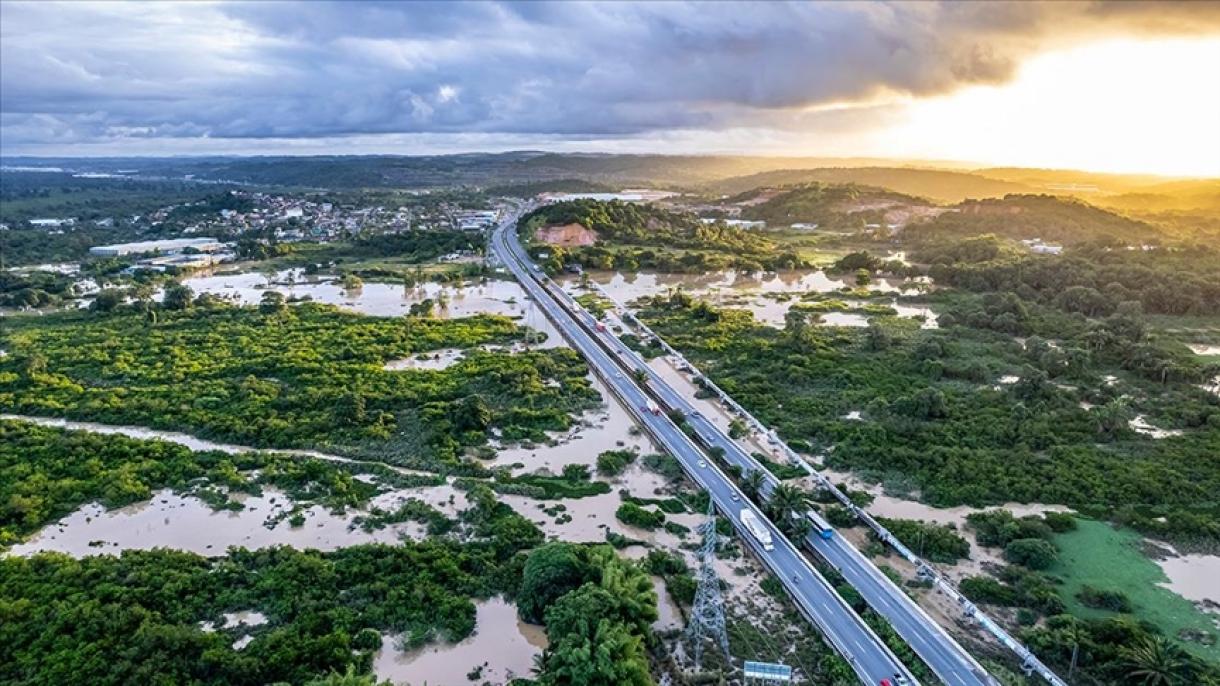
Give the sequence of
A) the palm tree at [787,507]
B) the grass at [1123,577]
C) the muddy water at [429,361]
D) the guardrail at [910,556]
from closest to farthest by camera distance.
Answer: the guardrail at [910,556]
the grass at [1123,577]
the palm tree at [787,507]
the muddy water at [429,361]

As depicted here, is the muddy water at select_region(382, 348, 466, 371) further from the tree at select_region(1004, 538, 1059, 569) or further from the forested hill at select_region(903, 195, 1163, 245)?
the forested hill at select_region(903, 195, 1163, 245)

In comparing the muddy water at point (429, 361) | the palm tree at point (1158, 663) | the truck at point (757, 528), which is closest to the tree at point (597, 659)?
the truck at point (757, 528)

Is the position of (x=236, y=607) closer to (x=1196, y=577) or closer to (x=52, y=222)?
(x=1196, y=577)

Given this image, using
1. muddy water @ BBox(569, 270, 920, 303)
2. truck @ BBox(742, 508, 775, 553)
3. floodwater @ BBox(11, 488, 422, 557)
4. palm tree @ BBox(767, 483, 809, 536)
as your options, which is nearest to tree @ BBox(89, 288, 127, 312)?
floodwater @ BBox(11, 488, 422, 557)

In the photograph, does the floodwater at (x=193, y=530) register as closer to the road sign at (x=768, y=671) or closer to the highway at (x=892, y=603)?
the road sign at (x=768, y=671)

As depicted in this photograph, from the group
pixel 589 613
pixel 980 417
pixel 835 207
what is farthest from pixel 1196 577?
pixel 835 207
